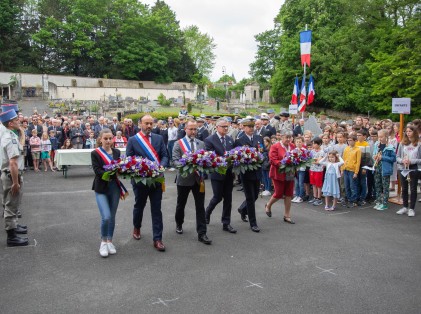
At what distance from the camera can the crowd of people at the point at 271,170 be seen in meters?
6.59

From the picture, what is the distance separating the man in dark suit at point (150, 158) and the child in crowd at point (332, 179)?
474 centimetres

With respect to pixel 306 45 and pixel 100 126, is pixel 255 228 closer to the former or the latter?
pixel 100 126

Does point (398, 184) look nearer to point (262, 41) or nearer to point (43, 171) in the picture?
point (43, 171)

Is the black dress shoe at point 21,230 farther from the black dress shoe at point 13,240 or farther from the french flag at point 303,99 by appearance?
the french flag at point 303,99

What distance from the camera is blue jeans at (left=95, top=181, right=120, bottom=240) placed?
20.5ft

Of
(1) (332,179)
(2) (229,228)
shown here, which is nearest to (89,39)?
(1) (332,179)

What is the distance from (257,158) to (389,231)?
3108 millimetres

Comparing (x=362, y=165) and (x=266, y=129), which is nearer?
(x=362, y=165)

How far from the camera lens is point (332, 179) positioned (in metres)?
9.79

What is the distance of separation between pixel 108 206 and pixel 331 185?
582 centimetres

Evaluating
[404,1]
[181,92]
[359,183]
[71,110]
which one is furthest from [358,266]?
[181,92]

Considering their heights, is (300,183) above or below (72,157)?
below

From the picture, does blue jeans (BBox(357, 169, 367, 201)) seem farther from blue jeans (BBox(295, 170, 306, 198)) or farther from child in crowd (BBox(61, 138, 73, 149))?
child in crowd (BBox(61, 138, 73, 149))

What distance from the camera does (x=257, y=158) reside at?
7.44m
